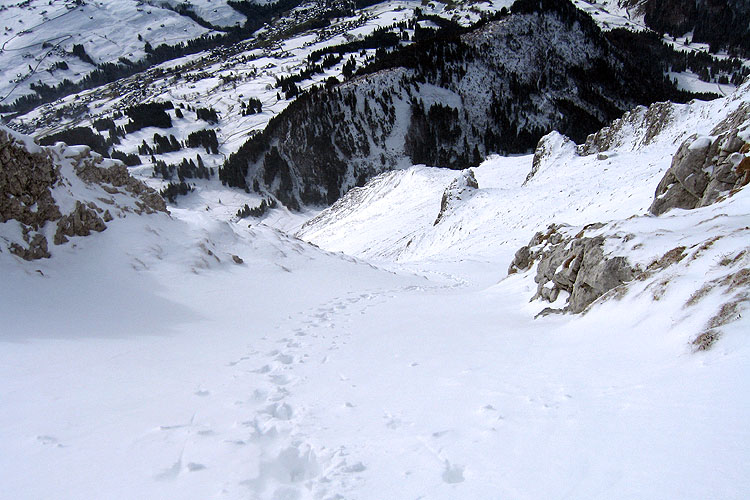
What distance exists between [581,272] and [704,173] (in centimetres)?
560

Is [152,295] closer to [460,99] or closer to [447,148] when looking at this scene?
[447,148]

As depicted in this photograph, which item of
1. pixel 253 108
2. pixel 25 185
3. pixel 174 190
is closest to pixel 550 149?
pixel 25 185

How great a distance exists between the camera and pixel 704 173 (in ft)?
34.7

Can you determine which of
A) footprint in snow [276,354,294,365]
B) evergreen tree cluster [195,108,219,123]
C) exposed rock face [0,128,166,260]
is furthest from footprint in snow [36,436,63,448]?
evergreen tree cluster [195,108,219,123]

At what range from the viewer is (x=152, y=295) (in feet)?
37.7

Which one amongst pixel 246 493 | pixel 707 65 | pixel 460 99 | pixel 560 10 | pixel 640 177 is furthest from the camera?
pixel 707 65

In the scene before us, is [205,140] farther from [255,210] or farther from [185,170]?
[255,210]

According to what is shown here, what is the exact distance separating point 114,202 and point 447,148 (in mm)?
91855

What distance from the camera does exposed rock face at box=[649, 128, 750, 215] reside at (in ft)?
31.1

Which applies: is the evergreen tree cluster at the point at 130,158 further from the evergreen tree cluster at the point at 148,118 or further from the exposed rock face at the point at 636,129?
the exposed rock face at the point at 636,129

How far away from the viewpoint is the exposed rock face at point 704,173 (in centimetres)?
949

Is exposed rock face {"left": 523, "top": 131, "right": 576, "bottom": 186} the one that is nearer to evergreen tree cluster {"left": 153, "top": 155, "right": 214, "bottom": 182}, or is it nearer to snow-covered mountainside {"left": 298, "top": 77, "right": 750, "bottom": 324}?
snow-covered mountainside {"left": 298, "top": 77, "right": 750, "bottom": 324}

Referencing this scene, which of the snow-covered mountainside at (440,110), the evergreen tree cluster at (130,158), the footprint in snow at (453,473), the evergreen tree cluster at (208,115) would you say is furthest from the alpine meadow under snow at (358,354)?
the evergreen tree cluster at (208,115)

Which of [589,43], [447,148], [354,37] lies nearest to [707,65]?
[589,43]
